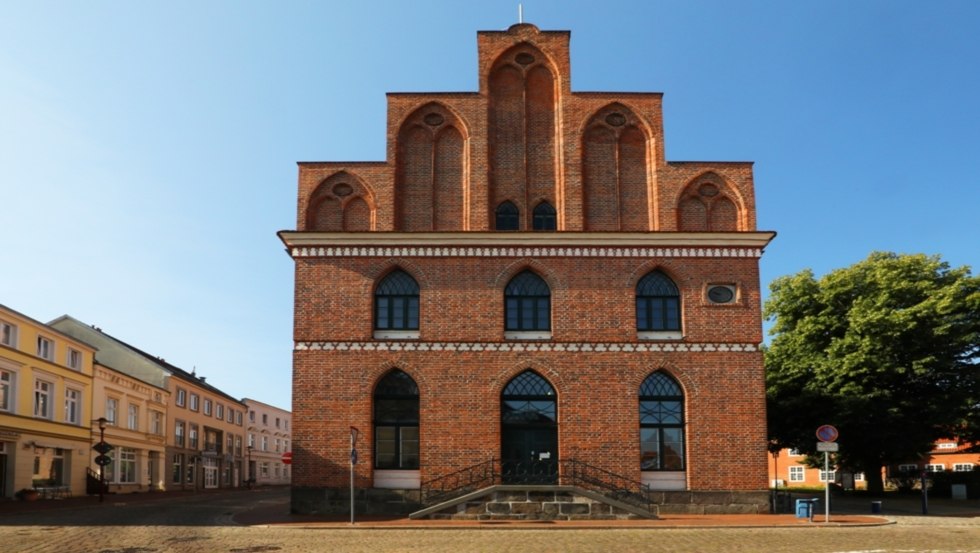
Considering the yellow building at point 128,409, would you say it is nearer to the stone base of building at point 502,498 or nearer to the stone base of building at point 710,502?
the stone base of building at point 502,498

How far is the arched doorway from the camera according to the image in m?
26.3

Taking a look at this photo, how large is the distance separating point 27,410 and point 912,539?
35342mm

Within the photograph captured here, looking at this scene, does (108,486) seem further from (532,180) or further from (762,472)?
(762,472)

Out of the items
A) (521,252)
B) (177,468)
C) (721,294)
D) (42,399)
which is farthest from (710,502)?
(177,468)

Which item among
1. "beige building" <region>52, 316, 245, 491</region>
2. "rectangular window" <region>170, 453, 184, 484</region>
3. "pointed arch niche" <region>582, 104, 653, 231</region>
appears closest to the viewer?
"pointed arch niche" <region>582, 104, 653, 231</region>

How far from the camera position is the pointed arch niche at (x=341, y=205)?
27.6 m

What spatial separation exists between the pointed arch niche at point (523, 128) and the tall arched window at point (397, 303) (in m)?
3.66

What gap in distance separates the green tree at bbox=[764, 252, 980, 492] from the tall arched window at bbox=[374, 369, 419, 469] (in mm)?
18695

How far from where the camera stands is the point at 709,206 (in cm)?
2788

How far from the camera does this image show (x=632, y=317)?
26953mm

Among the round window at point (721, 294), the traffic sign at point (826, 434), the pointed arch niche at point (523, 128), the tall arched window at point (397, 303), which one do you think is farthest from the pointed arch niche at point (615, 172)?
the traffic sign at point (826, 434)

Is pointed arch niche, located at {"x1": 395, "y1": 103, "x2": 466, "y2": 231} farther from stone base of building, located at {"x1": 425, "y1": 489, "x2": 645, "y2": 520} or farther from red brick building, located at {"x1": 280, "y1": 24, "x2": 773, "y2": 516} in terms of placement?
stone base of building, located at {"x1": 425, "y1": 489, "x2": 645, "y2": 520}

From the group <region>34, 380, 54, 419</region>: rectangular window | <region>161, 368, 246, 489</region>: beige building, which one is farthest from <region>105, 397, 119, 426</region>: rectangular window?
<region>161, 368, 246, 489</region>: beige building

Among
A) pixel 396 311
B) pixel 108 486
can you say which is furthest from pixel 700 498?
pixel 108 486
